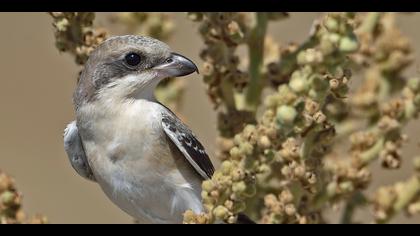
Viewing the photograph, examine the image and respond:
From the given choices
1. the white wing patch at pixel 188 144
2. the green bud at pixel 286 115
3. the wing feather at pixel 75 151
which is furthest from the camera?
the wing feather at pixel 75 151

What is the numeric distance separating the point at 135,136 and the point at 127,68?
0.30 meters

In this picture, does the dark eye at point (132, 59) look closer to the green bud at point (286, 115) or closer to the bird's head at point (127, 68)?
the bird's head at point (127, 68)

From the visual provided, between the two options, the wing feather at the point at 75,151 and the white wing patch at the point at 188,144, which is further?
the wing feather at the point at 75,151

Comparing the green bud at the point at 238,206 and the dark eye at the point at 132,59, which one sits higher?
the dark eye at the point at 132,59

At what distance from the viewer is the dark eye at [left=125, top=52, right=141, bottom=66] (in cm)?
420

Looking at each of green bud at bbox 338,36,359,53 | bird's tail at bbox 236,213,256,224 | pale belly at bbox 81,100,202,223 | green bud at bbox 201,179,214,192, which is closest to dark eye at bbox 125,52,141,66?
pale belly at bbox 81,100,202,223

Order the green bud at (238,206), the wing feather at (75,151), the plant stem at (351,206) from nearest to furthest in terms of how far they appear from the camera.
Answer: the green bud at (238,206) → the plant stem at (351,206) → the wing feather at (75,151)

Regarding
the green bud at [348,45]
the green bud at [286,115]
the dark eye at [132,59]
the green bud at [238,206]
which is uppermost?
the green bud at [348,45]

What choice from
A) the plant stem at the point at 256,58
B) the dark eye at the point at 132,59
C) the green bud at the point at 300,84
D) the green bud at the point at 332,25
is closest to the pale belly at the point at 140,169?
the dark eye at the point at 132,59

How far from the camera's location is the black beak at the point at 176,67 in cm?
402

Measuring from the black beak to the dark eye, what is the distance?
0.09 meters

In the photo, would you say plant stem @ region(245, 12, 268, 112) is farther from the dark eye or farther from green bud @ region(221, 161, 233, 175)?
green bud @ region(221, 161, 233, 175)

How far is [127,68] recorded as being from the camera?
14.0ft

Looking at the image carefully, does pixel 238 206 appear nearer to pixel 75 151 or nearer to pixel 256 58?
pixel 256 58
